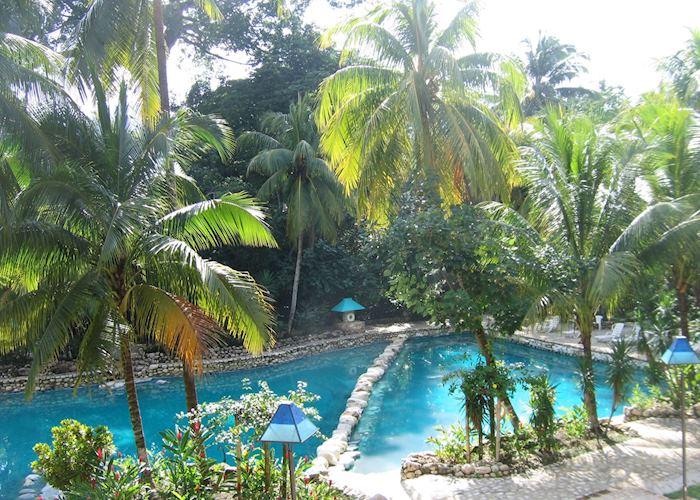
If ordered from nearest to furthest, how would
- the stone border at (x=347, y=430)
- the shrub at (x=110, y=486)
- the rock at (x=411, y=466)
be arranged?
the shrub at (x=110, y=486) → the rock at (x=411, y=466) → the stone border at (x=347, y=430)

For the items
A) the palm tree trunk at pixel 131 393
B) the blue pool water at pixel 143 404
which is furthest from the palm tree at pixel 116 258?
the blue pool water at pixel 143 404

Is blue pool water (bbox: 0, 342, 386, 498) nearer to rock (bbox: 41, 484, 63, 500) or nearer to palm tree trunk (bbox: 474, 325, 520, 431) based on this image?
rock (bbox: 41, 484, 63, 500)

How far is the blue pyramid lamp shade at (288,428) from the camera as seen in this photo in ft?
16.2

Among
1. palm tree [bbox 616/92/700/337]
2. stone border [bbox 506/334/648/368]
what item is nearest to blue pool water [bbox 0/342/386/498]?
stone border [bbox 506/334/648/368]

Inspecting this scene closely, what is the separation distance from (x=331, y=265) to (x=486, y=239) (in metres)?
14.0

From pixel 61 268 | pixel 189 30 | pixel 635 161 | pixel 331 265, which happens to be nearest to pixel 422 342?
pixel 331 265

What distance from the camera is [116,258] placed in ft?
21.8

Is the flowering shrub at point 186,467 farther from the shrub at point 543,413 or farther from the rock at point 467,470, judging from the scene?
the shrub at point 543,413

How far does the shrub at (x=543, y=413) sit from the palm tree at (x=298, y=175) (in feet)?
38.6

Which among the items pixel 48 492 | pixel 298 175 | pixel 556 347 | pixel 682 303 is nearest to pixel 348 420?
pixel 48 492

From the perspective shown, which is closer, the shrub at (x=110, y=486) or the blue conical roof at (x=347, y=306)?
the shrub at (x=110, y=486)

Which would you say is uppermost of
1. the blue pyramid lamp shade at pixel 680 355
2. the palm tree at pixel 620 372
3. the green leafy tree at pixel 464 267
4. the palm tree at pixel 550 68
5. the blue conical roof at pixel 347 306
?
the palm tree at pixel 550 68

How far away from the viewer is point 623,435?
8648 millimetres

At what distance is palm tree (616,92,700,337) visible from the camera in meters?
8.09
